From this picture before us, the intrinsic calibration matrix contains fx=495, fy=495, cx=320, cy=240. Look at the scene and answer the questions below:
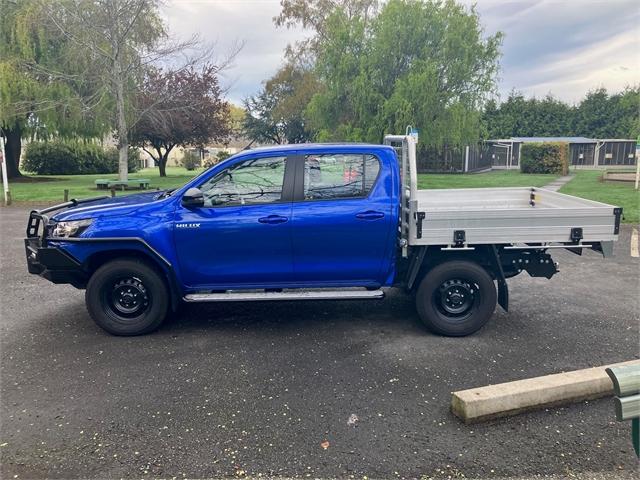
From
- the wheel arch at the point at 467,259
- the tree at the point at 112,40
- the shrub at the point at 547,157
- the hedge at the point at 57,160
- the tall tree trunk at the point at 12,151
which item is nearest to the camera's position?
the wheel arch at the point at 467,259

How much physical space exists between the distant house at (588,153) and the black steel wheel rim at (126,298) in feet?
134

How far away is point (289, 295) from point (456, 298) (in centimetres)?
171

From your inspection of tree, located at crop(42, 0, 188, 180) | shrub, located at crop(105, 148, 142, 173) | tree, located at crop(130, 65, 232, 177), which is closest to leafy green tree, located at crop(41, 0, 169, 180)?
tree, located at crop(42, 0, 188, 180)

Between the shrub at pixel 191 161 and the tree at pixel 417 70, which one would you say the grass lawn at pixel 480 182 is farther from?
the shrub at pixel 191 161

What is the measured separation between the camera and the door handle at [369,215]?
194 inches

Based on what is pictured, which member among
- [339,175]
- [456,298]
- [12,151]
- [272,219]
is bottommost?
[456,298]

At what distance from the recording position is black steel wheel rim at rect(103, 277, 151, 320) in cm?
505

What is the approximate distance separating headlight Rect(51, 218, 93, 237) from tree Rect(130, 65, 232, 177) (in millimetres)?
18661

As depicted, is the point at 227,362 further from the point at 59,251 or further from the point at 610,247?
the point at 610,247

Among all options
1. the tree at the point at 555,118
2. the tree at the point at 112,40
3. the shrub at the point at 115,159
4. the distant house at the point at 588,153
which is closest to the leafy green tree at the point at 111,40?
the tree at the point at 112,40

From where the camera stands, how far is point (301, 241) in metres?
4.95

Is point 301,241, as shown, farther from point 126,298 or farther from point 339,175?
point 126,298

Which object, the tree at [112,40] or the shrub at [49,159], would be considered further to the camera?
the shrub at [49,159]

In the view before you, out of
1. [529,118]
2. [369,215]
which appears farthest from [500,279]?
[529,118]
